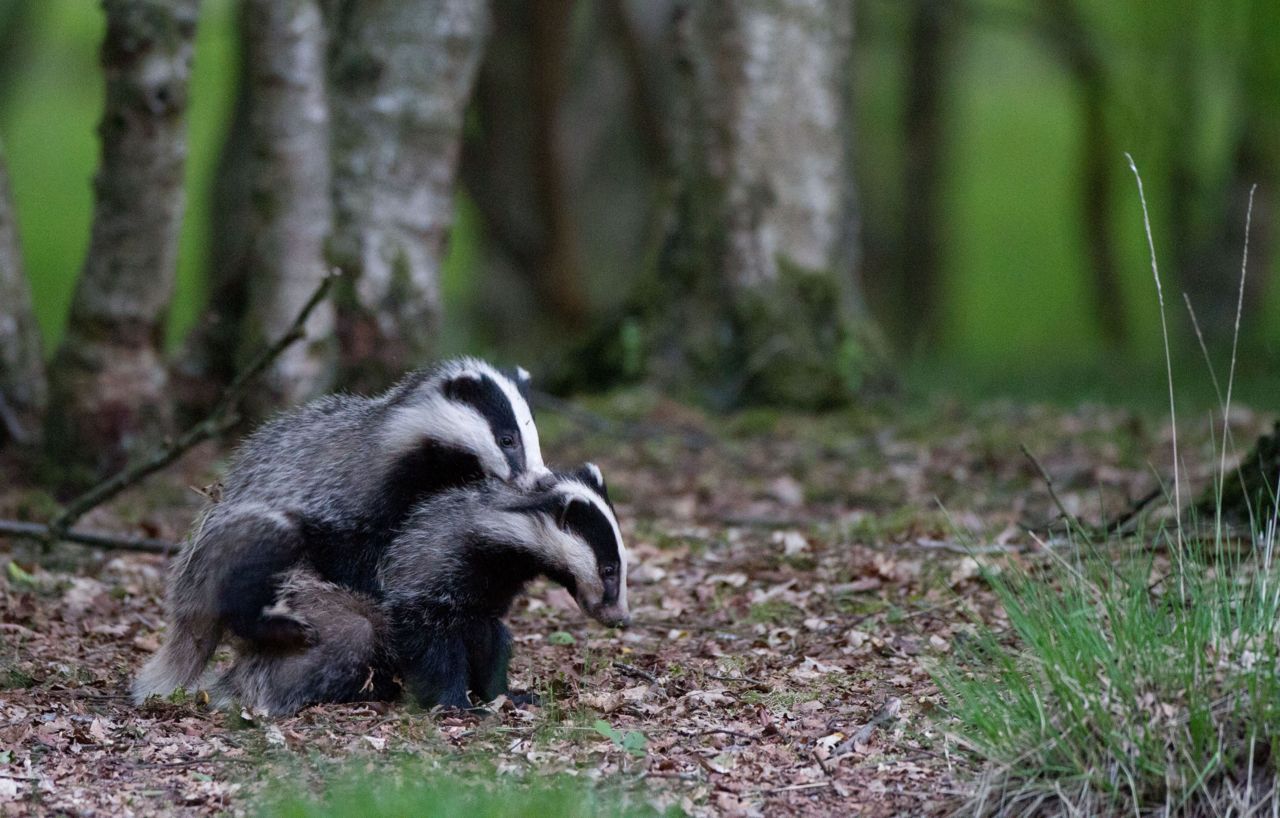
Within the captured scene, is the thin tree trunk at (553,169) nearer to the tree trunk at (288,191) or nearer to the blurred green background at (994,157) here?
the blurred green background at (994,157)

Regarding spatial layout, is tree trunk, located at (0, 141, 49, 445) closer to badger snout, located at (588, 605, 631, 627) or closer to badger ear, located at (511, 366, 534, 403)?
badger ear, located at (511, 366, 534, 403)

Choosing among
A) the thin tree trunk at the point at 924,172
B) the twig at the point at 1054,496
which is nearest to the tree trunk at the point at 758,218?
the twig at the point at 1054,496

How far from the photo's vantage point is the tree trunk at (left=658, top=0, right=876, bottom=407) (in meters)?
10.2

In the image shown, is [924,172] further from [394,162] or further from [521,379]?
[521,379]

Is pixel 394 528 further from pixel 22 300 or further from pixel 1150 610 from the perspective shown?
pixel 22 300

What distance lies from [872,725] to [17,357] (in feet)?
17.2

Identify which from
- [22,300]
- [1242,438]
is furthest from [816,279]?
[22,300]

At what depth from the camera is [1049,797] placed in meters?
3.83

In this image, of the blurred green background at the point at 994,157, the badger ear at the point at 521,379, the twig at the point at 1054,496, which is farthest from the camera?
the blurred green background at the point at 994,157

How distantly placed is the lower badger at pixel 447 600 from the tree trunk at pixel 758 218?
5062mm

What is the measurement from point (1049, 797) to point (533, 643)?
101 inches

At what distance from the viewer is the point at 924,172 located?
2053cm

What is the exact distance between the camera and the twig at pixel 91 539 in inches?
249

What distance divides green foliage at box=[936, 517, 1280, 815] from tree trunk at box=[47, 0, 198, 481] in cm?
496
